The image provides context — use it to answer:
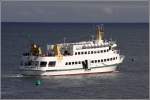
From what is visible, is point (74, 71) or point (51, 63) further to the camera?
point (74, 71)

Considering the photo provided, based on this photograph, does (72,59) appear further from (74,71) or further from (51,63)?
(51,63)

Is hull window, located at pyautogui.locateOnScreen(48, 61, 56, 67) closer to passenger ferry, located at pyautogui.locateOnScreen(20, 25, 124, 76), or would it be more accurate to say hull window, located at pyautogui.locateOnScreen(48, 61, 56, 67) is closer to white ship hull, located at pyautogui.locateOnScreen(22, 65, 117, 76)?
passenger ferry, located at pyautogui.locateOnScreen(20, 25, 124, 76)

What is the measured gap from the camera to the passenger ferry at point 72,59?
2793 inches

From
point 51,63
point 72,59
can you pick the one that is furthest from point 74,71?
point 51,63

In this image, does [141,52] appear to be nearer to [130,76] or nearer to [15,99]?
[130,76]

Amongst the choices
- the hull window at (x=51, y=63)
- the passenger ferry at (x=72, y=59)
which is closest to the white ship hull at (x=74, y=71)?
the passenger ferry at (x=72, y=59)

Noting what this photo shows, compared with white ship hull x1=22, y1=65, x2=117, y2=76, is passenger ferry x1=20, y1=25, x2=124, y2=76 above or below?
above

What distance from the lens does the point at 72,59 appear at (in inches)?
2874

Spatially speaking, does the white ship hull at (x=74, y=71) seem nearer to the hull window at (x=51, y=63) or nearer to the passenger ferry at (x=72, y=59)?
the passenger ferry at (x=72, y=59)

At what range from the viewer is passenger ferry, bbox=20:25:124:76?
70.9 metres

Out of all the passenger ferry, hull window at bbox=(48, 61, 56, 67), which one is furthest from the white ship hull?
hull window at bbox=(48, 61, 56, 67)

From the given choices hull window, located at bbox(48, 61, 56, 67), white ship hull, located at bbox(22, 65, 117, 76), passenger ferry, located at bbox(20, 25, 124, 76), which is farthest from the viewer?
hull window, located at bbox(48, 61, 56, 67)

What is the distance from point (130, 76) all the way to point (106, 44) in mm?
6101

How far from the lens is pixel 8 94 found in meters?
57.8
